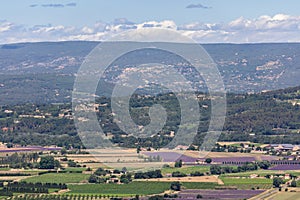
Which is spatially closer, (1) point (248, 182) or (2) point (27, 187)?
(2) point (27, 187)

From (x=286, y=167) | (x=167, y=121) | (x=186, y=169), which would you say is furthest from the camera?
(x=167, y=121)

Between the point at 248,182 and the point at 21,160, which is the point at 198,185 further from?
the point at 21,160

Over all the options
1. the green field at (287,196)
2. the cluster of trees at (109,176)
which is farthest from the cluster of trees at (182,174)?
the green field at (287,196)

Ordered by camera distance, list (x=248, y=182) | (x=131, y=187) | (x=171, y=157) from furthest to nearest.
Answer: (x=171, y=157)
(x=248, y=182)
(x=131, y=187)

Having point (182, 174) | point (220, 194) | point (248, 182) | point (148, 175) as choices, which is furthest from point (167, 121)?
point (220, 194)

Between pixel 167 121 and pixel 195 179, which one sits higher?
pixel 167 121

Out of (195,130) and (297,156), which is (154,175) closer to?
(297,156)

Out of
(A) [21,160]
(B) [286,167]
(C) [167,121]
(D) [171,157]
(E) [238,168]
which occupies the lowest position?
(B) [286,167]

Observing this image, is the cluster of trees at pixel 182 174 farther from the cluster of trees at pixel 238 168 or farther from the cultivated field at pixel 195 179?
the cluster of trees at pixel 238 168
